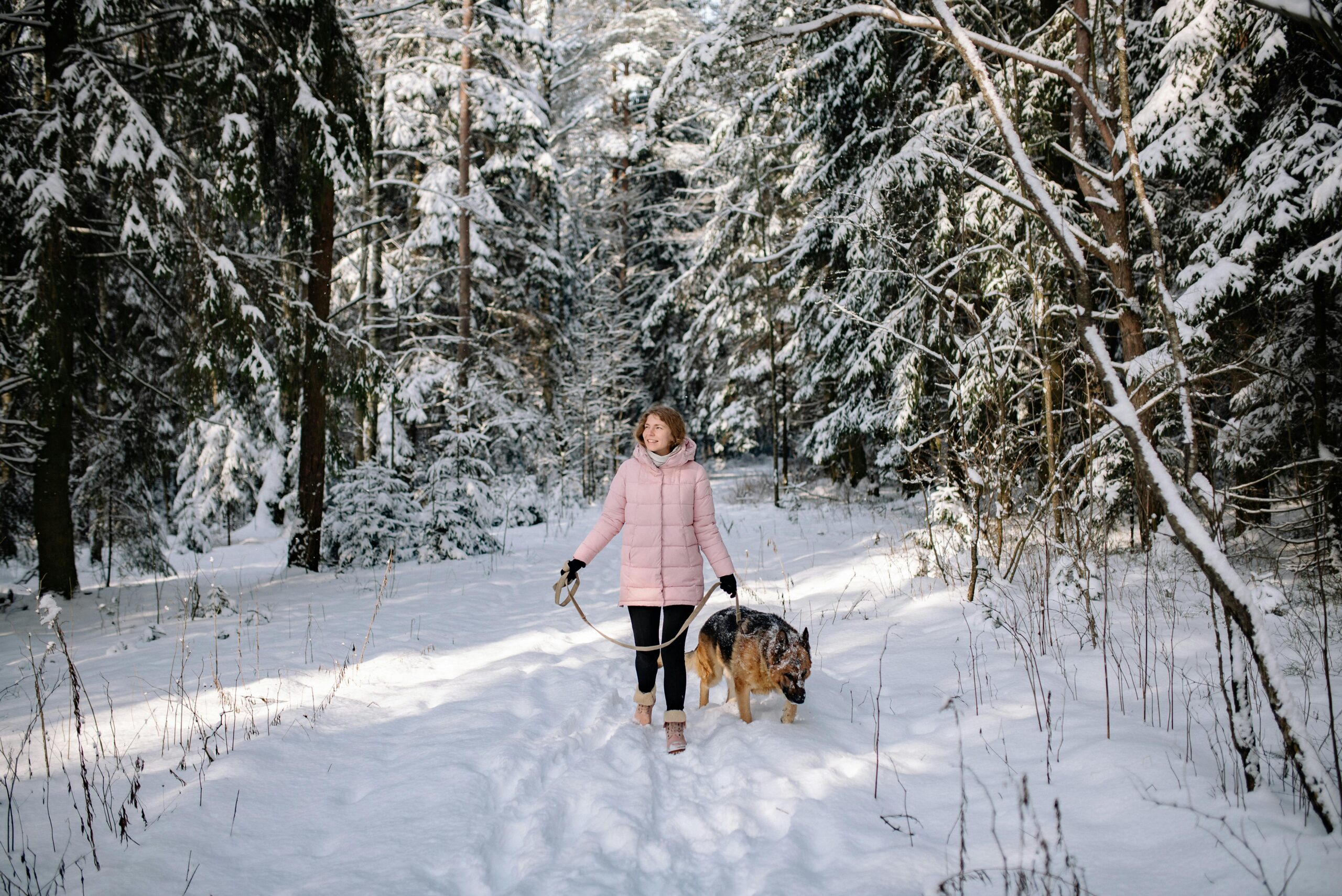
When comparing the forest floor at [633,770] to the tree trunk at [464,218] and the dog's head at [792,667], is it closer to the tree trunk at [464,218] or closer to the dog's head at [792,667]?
the dog's head at [792,667]

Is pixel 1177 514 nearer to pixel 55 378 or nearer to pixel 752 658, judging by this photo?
pixel 752 658

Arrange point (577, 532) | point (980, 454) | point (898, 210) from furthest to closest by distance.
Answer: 1. point (577, 532)
2. point (898, 210)
3. point (980, 454)

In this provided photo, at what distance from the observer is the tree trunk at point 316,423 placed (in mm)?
8859

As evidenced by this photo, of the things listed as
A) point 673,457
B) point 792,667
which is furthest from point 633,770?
point 673,457

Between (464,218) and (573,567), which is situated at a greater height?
(464,218)

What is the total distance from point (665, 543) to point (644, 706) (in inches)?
42.1

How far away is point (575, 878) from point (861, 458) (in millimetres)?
15282

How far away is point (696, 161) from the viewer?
2280 cm

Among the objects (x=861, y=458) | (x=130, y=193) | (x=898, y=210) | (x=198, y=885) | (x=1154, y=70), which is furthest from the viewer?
(x=861, y=458)

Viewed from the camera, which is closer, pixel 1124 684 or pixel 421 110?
pixel 1124 684

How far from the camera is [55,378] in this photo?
6094 mm

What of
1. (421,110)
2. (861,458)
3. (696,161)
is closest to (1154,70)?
(861,458)

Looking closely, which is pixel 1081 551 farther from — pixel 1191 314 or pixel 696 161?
pixel 696 161

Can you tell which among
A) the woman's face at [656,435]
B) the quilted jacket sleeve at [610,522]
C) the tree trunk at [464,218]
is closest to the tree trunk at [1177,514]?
the woman's face at [656,435]
